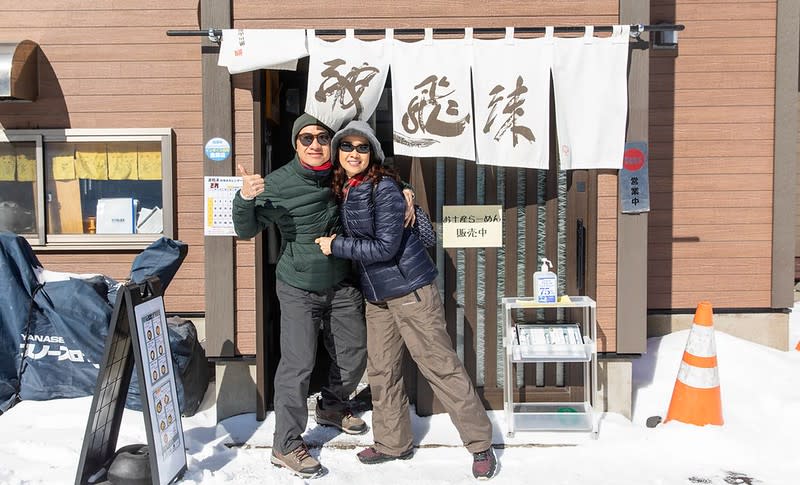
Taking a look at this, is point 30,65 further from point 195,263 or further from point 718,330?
point 718,330

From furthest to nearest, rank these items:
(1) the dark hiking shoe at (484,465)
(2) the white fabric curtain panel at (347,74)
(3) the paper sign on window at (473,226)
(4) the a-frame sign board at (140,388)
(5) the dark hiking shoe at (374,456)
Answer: (3) the paper sign on window at (473,226), (2) the white fabric curtain panel at (347,74), (5) the dark hiking shoe at (374,456), (1) the dark hiking shoe at (484,465), (4) the a-frame sign board at (140,388)

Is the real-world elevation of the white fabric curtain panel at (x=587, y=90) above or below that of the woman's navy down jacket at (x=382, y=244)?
above

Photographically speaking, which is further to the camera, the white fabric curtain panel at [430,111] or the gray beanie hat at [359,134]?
the white fabric curtain panel at [430,111]

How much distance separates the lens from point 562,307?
423 cm

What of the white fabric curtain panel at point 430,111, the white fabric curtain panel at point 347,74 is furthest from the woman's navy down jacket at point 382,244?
the white fabric curtain panel at point 347,74

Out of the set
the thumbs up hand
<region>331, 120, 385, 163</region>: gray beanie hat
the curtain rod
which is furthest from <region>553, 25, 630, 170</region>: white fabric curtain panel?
the thumbs up hand

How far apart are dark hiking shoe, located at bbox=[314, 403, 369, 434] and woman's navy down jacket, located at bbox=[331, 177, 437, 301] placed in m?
1.06

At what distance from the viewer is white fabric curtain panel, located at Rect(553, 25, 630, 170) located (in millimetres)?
4027

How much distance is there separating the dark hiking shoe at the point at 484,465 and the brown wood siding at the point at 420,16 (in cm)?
172

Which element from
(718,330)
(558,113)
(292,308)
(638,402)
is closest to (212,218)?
(292,308)

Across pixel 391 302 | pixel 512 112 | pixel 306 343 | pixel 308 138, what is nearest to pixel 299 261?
pixel 306 343

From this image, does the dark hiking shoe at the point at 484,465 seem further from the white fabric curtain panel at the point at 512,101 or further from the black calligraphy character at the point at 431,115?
the black calligraphy character at the point at 431,115

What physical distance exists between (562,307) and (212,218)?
2.65 metres

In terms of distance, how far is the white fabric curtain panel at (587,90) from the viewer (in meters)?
4.03
